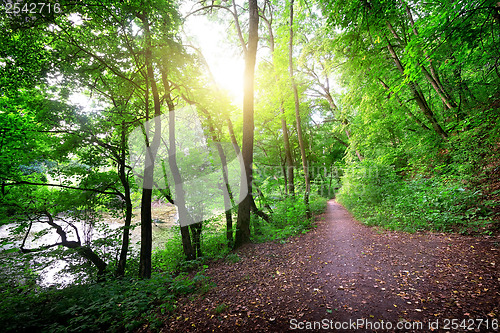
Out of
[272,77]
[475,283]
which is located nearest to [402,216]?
[475,283]

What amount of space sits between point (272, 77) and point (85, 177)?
11.0 meters

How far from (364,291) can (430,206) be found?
5095mm

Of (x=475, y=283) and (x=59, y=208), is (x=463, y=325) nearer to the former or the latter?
(x=475, y=283)

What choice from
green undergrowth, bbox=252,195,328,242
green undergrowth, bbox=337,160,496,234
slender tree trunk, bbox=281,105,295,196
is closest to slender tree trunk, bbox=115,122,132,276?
green undergrowth, bbox=252,195,328,242

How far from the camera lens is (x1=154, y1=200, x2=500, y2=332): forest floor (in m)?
2.57

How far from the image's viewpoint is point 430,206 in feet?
20.6

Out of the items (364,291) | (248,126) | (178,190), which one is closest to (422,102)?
(248,126)

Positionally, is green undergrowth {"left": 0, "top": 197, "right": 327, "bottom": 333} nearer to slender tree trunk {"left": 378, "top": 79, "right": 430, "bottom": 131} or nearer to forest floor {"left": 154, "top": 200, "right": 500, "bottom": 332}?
forest floor {"left": 154, "top": 200, "right": 500, "bottom": 332}

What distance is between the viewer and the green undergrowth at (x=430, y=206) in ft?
16.6

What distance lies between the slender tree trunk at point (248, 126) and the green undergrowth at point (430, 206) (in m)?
5.35

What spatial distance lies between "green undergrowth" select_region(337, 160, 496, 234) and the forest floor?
59 centimetres

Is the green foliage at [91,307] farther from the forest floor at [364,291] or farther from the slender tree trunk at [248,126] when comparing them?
the slender tree trunk at [248,126]

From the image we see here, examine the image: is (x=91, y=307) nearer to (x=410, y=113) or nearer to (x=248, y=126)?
(x=248, y=126)

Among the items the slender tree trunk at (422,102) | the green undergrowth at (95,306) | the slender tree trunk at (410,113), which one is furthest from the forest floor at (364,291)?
the slender tree trunk at (410,113)
